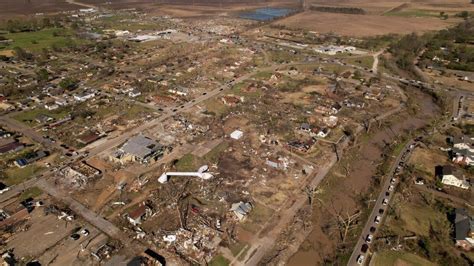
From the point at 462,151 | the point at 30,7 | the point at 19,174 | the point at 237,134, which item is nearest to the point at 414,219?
the point at 462,151

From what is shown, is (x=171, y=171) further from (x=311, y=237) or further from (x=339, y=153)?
(x=339, y=153)

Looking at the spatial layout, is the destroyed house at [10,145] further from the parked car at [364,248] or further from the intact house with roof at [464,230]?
the intact house with roof at [464,230]

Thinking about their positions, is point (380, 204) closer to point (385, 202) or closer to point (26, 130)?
point (385, 202)

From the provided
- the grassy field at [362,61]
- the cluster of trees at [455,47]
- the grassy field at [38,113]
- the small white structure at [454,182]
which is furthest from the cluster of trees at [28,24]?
the small white structure at [454,182]

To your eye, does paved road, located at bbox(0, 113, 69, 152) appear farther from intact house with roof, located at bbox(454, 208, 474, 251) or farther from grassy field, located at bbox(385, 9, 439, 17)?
grassy field, located at bbox(385, 9, 439, 17)

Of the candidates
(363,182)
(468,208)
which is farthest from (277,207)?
(468,208)

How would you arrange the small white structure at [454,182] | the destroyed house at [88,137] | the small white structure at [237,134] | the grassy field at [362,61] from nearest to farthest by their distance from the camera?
the small white structure at [454,182], the destroyed house at [88,137], the small white structure at [237,134], the grassy field at [362,61]
